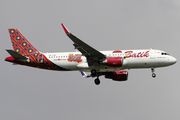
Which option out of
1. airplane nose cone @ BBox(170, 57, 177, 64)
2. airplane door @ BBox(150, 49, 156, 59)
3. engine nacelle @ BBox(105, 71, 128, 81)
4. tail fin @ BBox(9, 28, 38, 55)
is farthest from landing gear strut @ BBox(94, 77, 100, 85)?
airplane nose cone @ BBox(170, 57, 177, 64)

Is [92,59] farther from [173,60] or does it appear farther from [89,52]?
[173,60]

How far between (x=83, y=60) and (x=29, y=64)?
8.73 meters

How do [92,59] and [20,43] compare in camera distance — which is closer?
[92,59]

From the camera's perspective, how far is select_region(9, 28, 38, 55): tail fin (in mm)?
59953

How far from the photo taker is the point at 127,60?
55.1 meters

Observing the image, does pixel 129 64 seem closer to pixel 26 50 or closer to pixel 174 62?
pixel 174 62

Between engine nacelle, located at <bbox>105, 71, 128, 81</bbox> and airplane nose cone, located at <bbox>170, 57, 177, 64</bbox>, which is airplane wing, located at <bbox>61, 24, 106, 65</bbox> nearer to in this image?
engine nacelle, located at <bbox>105, 71, 128, 81</bbox>

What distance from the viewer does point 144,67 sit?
55.8 metres

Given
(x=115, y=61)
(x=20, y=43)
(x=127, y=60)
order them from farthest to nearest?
(x=20, y=43) < (x=127, y=60) < (x=115, y=61)

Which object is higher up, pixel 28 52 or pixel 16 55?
pixel 28 52

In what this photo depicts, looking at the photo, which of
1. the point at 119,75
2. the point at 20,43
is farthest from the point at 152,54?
the point at 20,43

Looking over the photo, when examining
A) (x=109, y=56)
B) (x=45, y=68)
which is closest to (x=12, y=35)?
(x=45, y=68)

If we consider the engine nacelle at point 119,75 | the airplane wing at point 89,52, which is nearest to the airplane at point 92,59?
the airplane wing at point 89,52

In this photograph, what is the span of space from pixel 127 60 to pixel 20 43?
1846 cm
